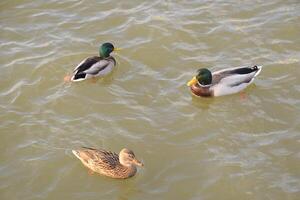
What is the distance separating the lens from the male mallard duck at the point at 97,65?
41.1 ft

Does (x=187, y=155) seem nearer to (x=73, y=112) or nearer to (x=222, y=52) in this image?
(x=73, y=112)

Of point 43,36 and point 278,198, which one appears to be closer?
point 278,198

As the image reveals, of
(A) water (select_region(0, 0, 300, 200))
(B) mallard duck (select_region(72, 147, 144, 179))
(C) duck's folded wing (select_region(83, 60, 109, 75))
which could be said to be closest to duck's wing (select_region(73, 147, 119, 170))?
(B) mallard duck (select_region(72, 147, 144, 179))

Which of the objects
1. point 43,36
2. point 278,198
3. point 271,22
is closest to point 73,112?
point 43,36

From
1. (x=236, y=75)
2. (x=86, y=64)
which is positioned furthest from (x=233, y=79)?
(x=86, y=64)

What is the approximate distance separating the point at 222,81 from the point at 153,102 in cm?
166

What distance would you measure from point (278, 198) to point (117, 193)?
282 centimetres

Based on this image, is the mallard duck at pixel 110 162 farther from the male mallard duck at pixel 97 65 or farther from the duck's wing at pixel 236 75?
the duck's wing at pixel 236 75

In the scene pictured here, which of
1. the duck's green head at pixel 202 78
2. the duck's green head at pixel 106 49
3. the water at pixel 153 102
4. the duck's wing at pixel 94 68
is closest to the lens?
the water at pixel 153 102

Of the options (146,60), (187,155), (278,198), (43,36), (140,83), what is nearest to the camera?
(278,198)

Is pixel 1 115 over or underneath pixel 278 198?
over

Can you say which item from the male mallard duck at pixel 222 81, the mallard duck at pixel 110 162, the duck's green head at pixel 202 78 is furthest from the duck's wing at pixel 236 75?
the mallard duck at pixel 110 162

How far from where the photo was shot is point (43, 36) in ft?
46.9

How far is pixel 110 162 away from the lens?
9.73 metres
